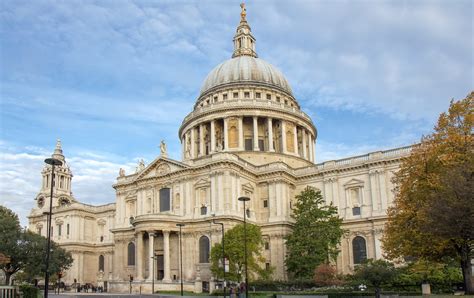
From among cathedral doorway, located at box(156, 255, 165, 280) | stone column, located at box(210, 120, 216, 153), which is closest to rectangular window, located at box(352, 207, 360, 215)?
stone column, located at box(210, 120, 216, 153)

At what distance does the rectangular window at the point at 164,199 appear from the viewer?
65125 mm

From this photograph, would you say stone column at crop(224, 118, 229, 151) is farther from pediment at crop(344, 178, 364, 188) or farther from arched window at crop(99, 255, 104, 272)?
arched window at crop(99, 255, 104, 272)

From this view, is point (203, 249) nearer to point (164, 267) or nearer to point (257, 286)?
point (164, 267)

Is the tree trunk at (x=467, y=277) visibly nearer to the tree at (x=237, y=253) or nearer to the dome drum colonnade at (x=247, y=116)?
the tree at (x=237, y=253)

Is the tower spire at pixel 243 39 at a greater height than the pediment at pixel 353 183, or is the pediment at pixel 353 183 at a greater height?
the tower spire at pixel 243 39

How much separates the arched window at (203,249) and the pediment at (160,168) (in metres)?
9.70

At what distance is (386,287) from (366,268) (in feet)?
33.9

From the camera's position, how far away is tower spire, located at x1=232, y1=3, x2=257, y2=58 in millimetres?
92500

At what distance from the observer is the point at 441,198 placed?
94.0ft

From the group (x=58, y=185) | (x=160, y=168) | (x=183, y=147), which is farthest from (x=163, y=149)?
(x=58, y=185)

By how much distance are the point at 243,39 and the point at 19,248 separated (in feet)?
178

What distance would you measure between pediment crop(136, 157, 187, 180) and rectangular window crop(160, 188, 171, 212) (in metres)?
2.18

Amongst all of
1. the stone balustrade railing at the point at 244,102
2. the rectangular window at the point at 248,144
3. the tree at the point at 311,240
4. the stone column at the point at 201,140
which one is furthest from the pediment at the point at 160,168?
the tree at the point at 311,240

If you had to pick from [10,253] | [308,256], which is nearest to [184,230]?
[308,256]
